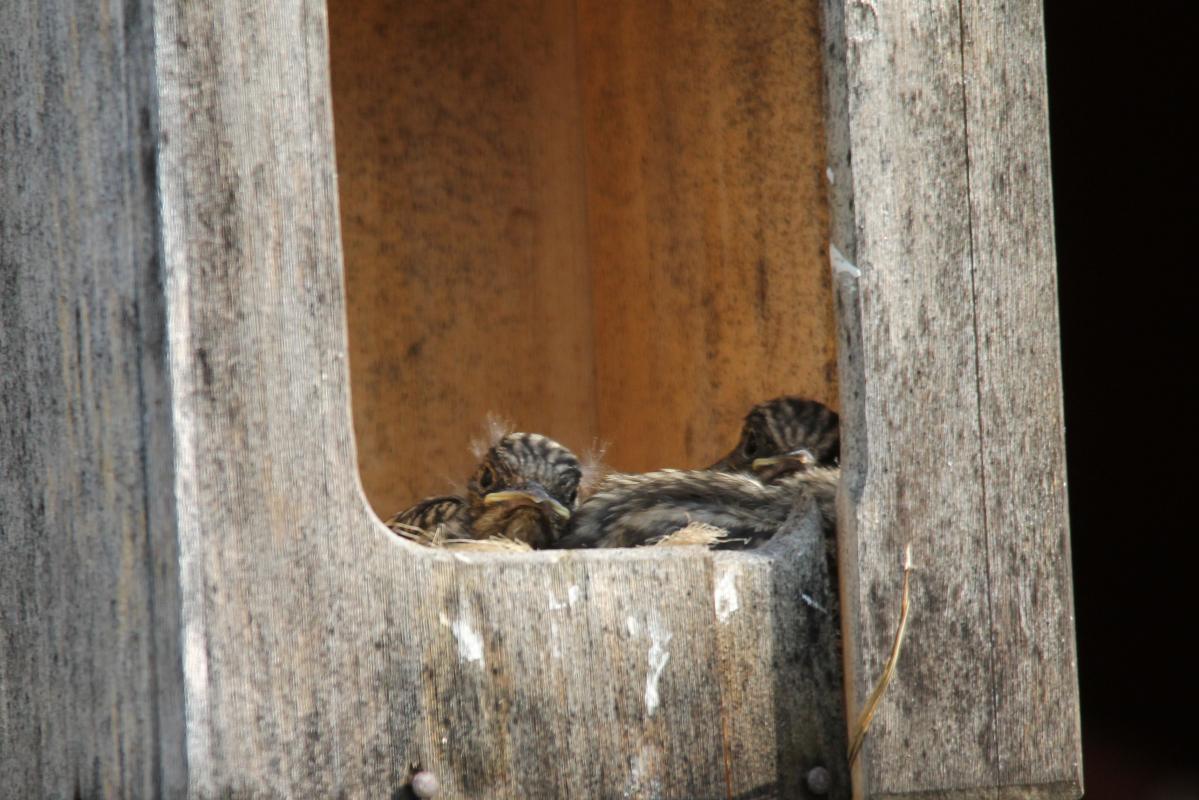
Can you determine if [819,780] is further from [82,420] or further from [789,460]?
[789,460]

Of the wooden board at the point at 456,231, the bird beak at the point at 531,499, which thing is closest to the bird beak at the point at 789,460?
the bird beak at the point at 531,499

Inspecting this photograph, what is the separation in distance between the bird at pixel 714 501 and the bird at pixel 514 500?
22cm

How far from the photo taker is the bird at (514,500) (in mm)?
3850

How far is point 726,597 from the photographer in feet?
8.25

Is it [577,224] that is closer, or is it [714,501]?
[714,501]

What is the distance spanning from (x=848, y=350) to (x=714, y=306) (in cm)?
194

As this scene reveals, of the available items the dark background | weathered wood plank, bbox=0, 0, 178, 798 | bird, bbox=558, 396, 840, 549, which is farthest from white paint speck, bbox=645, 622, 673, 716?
the dark background

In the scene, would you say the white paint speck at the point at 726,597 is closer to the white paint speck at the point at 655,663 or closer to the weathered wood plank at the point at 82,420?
the white paint speck at the point at 655,663

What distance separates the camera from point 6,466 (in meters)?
2.47

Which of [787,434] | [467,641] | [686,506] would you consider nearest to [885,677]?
[467,641]

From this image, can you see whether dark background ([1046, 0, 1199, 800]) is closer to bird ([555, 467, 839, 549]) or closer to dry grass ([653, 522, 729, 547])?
bird ([555, 467, 839, 549])

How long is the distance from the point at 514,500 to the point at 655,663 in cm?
158

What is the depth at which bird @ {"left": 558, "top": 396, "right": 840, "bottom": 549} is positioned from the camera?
308cm

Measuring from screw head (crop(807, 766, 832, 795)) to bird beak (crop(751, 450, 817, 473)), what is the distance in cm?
161
